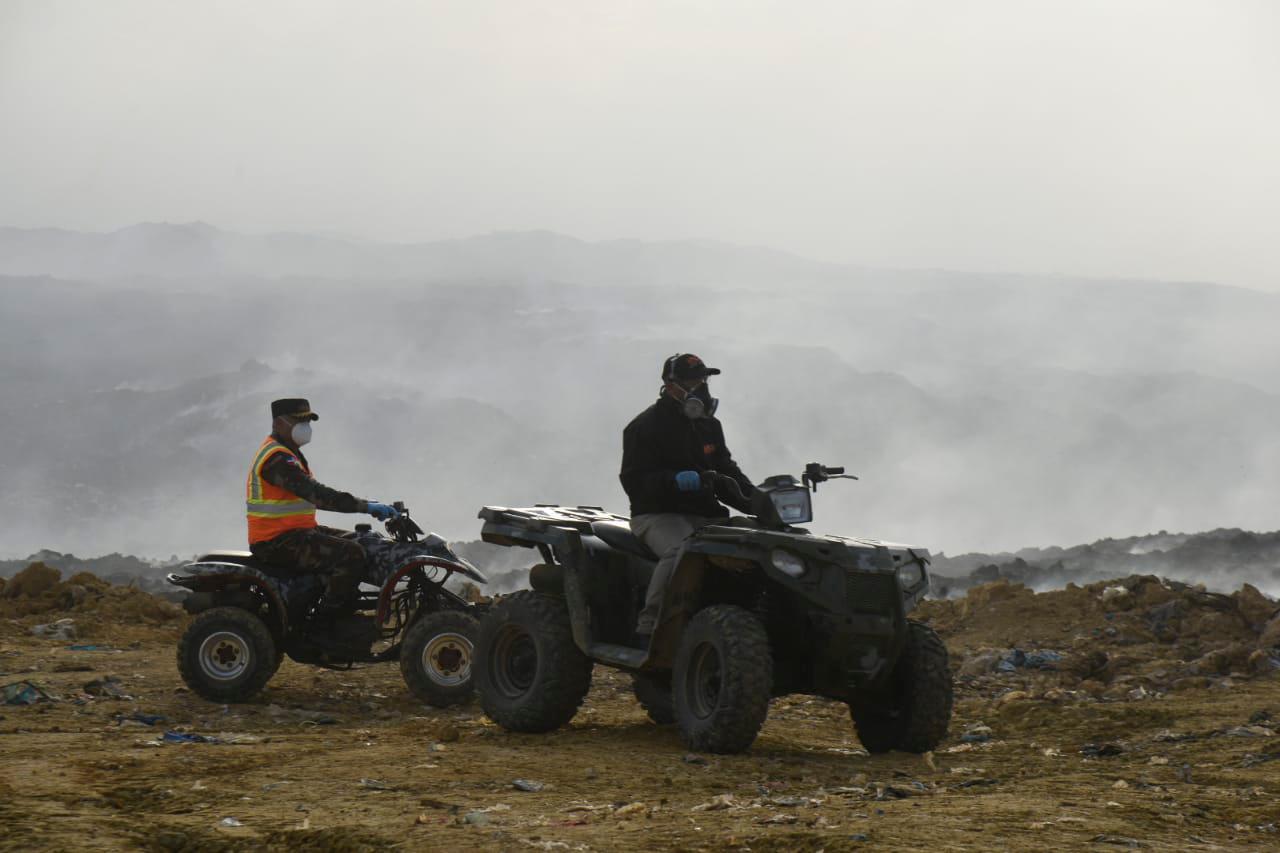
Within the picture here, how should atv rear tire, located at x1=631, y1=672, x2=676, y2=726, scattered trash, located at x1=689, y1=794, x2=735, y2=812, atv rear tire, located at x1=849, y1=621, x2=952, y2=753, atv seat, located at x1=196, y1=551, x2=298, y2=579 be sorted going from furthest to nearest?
atv seat, located at x1=196, y1=551, x2=298, y2=579 < atv rear tire, located at x1=631, y1=672, x2=676, y2=726 < atv rear tire, located at x1=849, y1=621, x2=952, y2=753 < scattered trash, located at x1=689, y1=794, x2=735, y2=812

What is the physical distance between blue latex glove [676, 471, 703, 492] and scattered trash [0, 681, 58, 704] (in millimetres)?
5737

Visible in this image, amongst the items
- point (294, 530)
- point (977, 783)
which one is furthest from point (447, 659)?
point (977, 783)

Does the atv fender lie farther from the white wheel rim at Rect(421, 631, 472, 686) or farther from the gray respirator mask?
the gray respirator mask

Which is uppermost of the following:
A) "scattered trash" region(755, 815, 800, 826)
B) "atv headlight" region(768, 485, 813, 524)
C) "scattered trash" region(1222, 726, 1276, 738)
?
"atv headlight" region(768, 485, 813, 524)

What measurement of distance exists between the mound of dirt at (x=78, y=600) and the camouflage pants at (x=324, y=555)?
8.97 meters

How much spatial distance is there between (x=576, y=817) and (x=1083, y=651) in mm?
9803

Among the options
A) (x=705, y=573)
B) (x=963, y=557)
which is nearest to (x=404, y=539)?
(x=705, y=573)

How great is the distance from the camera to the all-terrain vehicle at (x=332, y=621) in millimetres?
11547

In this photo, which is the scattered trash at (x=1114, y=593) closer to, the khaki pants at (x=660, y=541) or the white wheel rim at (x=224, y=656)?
the khaki pants at (x=660, y=541)

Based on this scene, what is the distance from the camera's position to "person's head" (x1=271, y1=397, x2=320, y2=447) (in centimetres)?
1190

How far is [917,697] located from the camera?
8.96 m

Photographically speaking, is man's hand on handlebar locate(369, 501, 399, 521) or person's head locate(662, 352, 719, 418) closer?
person's head locate(662, 352, 719, 418)

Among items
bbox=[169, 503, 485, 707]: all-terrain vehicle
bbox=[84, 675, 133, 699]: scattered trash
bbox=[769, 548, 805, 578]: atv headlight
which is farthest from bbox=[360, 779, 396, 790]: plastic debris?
bbox=[84, 675, 133, 699]: scattered trash

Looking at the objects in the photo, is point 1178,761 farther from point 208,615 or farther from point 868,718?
point 208,615
